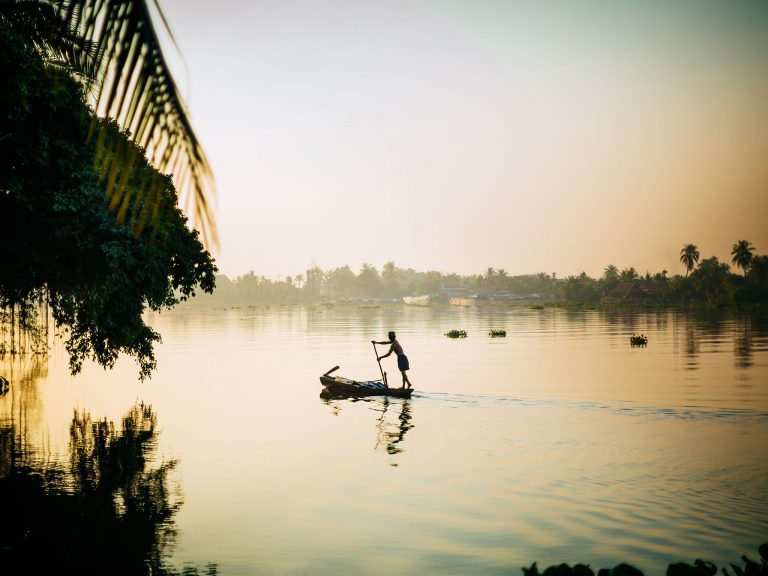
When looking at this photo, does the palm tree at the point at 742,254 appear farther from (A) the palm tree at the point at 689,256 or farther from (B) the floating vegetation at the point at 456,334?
(B) the floating vegetation at the point at 456,334

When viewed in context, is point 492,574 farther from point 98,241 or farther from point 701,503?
point 98,241

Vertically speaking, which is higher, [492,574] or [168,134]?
[168,134]

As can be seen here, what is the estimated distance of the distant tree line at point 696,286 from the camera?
147m

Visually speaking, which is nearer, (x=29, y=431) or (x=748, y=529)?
(x=748, y=529)

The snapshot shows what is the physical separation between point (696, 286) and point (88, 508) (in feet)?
521

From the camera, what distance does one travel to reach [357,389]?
1168 inches

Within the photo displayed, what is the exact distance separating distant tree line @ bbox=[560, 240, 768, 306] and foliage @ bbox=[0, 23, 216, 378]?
143152 millimetres

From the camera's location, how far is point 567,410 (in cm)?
2708

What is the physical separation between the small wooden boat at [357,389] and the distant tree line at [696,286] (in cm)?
13426

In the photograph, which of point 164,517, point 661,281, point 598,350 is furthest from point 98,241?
point 661,281

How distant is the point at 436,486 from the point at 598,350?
41.3 metres

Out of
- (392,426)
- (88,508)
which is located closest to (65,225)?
(88,508)

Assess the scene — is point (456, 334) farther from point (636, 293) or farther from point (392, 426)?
point (636, 293)

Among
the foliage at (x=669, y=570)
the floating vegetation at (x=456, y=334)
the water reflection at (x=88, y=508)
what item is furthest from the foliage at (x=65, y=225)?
the floating vegetation at (x=456, y=334)
